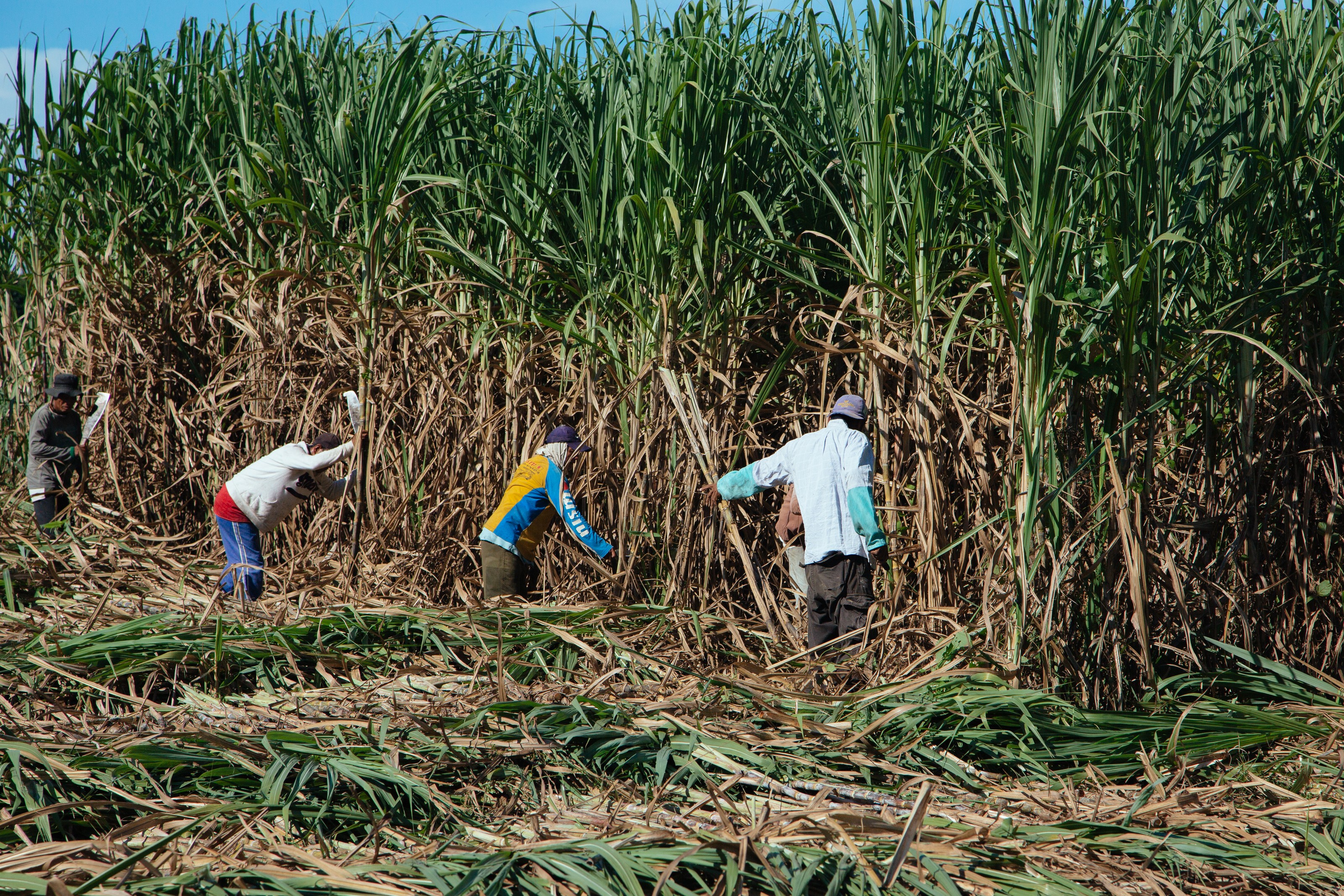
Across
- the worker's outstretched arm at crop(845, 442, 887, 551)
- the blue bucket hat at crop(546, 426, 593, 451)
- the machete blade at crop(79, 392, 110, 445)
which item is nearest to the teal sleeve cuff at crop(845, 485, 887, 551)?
the worker's outstretched arm at crop(845, 442, 887, 551)

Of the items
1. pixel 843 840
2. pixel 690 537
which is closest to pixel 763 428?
pixel 690 537

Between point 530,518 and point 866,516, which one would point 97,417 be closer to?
point 530,518

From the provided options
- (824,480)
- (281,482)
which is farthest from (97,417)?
(824,480)

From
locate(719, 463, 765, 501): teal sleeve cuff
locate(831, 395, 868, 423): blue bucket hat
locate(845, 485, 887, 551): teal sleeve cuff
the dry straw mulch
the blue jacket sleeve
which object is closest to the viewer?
the dry straw mulch

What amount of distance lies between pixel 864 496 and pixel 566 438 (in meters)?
1.35

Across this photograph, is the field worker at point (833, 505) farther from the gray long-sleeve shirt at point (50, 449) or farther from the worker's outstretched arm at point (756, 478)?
the gray long-sleeve shirt at point (50, 449)

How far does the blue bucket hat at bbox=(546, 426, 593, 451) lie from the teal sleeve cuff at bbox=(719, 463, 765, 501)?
744 mm

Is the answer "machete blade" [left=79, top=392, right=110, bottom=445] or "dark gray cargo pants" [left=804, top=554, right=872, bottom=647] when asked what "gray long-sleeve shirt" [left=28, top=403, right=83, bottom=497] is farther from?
"dark gray cargo pants" [left=804, top=554, right=872, bottom=647]

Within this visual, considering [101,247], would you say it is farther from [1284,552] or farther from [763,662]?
[1284,552]

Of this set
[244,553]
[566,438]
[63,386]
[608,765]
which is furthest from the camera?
[63,386]

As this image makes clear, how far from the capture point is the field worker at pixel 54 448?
606cm

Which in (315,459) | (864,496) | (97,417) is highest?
(97,417)

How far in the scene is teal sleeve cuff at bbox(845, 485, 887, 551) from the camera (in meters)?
3.84

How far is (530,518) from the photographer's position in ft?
15.2
